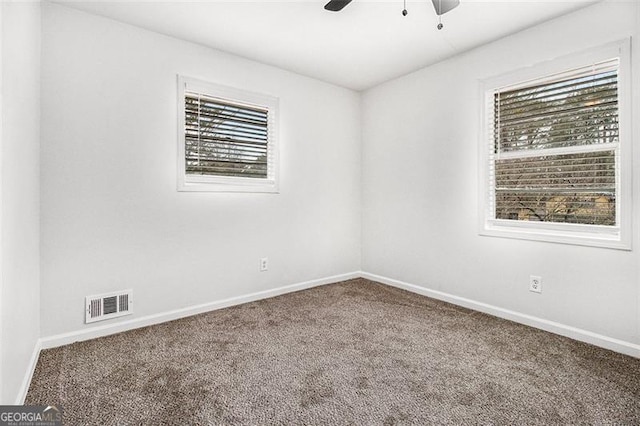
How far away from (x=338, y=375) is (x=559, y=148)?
2406mm

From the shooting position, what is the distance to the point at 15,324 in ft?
5.16

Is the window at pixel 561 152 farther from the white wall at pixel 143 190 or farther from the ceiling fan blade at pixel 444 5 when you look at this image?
the white wall at pixel 143 190

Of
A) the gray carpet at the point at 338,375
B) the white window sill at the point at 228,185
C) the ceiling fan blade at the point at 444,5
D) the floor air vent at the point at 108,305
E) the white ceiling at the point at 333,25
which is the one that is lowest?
the gray carpet at the point at 338,375

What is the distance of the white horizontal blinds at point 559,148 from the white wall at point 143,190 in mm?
2011

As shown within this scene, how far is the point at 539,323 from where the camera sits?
2633 millimetres

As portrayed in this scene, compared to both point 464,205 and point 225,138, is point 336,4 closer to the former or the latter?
point 225,138

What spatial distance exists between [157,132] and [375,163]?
2473 mm

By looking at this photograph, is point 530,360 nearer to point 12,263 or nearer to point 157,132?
point 12,263

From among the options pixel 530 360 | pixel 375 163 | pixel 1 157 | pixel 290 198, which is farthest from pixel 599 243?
pixel 1 157

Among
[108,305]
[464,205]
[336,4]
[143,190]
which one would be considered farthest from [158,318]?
[464,205]

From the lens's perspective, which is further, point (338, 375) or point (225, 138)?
point (225, 138)

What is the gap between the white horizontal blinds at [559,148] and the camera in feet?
7.73

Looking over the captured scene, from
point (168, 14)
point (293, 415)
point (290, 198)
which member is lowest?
point (293, 415)

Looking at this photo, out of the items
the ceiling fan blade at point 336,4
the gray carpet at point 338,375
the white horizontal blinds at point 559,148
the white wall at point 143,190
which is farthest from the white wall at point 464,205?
the ceiling fan blade at point 336,4
